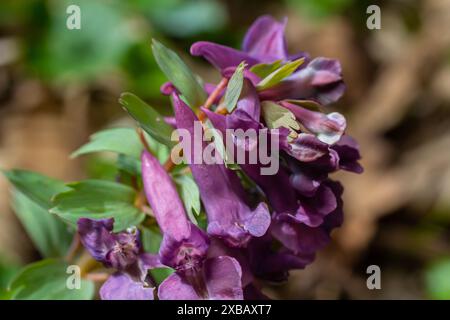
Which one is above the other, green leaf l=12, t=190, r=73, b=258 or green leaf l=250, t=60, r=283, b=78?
green leaf l=250, t=60, r=283, b=78

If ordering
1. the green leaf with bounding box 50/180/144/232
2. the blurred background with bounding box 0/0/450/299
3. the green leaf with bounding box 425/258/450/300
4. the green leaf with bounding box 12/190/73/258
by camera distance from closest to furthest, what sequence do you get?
the green leaf with bounding box 50/180/144/232, the green leaf with bounding box 12/190/73/258, the green leaf with bounding box 425/258/450/300, the blurred background with bounding box 0/0/450/299

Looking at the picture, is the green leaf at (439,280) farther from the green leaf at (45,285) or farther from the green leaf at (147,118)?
the green leaf at (147,118)

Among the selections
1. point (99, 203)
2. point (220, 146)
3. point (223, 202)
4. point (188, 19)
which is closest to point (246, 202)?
point (223, 202)

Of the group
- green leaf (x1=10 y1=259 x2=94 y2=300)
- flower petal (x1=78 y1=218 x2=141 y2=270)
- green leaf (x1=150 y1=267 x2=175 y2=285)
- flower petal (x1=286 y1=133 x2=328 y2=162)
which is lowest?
green leaf (x1=10 y1=259 x2=94 y2=300)

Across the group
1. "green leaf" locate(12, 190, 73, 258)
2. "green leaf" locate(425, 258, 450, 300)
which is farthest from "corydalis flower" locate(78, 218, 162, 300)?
"green leaf" locate(425, 258, 450, 300)

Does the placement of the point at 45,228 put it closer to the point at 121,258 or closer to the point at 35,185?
the point at 35,185

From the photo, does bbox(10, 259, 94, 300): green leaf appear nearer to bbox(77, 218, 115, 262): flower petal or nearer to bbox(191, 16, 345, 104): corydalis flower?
bbox(77, 218, 115, 262): flower petal

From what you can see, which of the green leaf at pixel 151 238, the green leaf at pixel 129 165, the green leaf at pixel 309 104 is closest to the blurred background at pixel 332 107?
the green leaf at pixel 129 165
